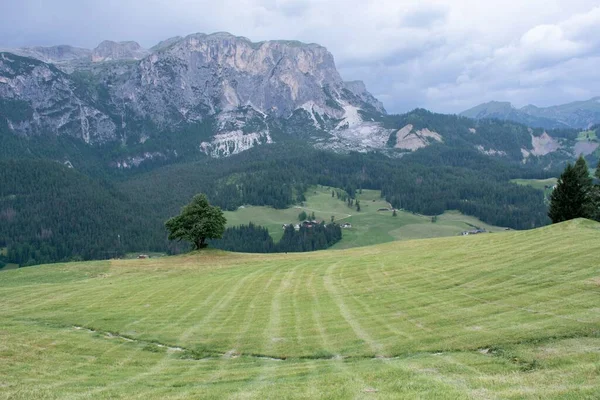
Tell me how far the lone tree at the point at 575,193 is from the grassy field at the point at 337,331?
20.7 metres

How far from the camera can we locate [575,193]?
7231 cm

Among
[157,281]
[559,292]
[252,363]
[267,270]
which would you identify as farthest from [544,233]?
[157,281]

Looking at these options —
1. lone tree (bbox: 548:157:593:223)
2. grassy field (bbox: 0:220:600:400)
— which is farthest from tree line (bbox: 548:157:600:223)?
grassy field (bbox: 0:220:600:400)

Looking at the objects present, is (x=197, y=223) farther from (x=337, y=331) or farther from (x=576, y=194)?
(x=576, y=194)

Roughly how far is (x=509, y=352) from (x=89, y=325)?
94.0ft

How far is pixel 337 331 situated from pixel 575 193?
60.5 metres

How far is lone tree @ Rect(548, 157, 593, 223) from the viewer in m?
71.8

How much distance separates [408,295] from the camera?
3594 cm

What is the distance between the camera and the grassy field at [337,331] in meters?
18.1

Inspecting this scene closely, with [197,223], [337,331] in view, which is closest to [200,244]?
[197,223]

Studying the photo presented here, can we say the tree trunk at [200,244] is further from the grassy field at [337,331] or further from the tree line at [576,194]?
the tree line at [576,194]

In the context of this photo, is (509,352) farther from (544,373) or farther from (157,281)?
(157,281)

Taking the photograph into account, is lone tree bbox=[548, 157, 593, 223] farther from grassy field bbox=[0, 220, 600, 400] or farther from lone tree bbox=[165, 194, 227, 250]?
lone tree bbox=[165, 194, 227, 250]

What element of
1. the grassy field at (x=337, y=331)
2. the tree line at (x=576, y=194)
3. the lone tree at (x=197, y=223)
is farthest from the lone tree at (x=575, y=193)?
the lone tree at (x=197, y=223)
